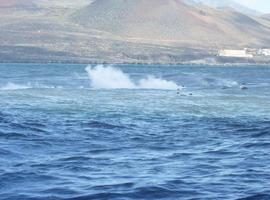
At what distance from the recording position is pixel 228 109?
5197cm

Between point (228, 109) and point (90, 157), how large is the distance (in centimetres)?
2746

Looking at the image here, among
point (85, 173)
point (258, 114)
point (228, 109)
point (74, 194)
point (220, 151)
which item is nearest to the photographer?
point (74, 194)

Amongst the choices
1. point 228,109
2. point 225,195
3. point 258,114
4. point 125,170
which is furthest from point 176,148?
point 228,109

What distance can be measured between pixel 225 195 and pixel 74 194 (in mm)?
3743

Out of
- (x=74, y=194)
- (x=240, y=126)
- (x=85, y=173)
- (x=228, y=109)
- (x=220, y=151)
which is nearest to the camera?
(x=74, y=194)

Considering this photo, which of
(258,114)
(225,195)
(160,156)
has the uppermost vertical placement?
(258,114)

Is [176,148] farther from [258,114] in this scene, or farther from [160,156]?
[258,114]

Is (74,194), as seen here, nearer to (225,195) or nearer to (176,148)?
(225,195)

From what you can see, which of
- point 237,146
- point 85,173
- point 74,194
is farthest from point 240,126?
point 74,194

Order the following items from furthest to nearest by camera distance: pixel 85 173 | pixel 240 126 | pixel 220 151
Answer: pixel 240 126, pixel 220 151, pixel 85 173

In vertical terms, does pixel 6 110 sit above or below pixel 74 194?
above

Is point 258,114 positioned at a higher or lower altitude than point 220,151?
higher

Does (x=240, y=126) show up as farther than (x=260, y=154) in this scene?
Yes

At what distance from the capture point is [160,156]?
26234mm
